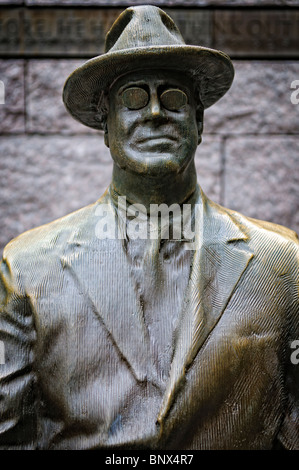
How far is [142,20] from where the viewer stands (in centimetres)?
259

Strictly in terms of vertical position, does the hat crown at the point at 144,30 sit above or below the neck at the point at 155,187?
above

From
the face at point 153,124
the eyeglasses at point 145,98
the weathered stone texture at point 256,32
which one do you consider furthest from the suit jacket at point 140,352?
the weathered stone texture at point 256,32

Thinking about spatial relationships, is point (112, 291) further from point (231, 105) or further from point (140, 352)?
point (231, 105)

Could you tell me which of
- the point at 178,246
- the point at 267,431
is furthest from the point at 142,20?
the point at 267,431

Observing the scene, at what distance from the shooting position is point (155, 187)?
8.38ft

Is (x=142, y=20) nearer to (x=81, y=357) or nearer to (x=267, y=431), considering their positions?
(x=81, y=357)

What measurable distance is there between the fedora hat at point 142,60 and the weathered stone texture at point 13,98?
129cm

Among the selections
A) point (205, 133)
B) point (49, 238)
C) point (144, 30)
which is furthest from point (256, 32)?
point (49, 238)

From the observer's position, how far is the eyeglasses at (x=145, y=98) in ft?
8.24

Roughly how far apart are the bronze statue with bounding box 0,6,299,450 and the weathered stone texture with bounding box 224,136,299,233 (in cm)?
130

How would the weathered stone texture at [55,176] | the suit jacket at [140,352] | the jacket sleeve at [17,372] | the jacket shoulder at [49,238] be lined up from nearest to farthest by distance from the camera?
the suit jacket at [140,352]
the jacket sleeve at [17,372]
the jacket shoulder at [49,238]
the weathered stone texture at [55,176]

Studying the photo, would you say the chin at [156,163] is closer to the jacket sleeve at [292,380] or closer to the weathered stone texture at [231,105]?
the jacket sleeve at [292,380]
